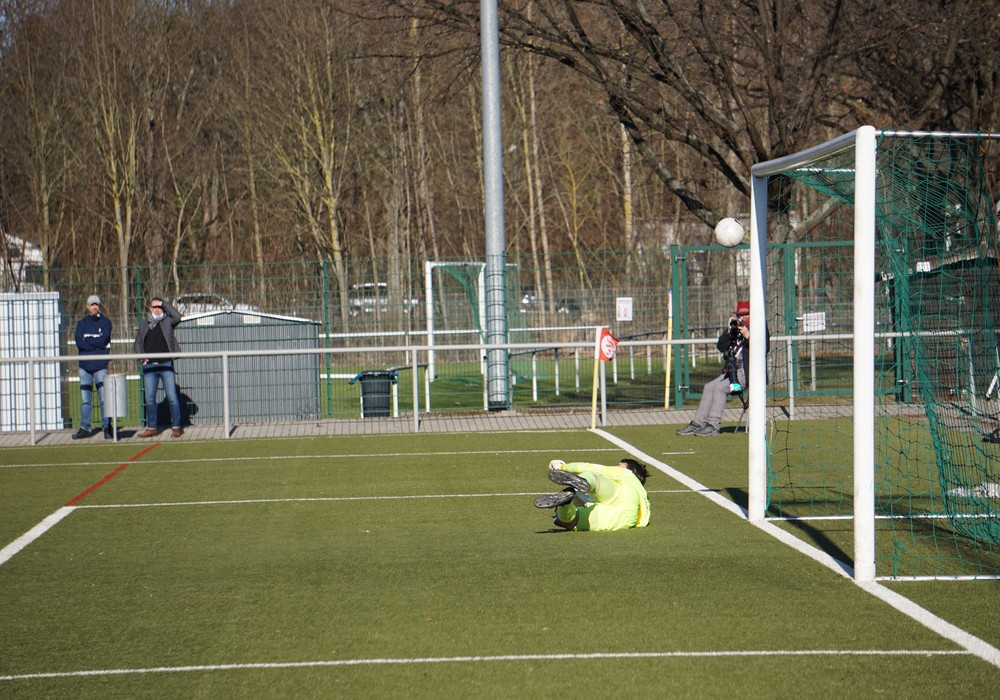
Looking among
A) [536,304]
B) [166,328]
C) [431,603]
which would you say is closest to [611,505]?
[431,603]

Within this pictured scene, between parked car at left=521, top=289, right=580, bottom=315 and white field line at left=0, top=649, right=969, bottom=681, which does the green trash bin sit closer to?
parked car at left=521, top=289, right=580, bottom=315

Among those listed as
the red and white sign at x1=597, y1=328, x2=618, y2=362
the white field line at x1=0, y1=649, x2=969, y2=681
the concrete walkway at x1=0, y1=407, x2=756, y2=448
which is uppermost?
the red and white sign at x1=597, y1=328, x2=618, y2=362

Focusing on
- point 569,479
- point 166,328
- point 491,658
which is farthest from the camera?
point 166,328

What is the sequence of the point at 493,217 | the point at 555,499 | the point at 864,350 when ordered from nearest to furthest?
the point at 864,350 → the point at 555,499 → the point at 493,217

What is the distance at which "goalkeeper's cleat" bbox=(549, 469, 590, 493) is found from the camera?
24.5ft

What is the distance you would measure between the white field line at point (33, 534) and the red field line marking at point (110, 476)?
1.44 feet

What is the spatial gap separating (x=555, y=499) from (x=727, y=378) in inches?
270

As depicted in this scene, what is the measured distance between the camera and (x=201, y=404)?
1642cm

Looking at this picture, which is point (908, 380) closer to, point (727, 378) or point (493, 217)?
point (727, 378)

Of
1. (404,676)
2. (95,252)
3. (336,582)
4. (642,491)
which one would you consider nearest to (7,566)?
(336,582)

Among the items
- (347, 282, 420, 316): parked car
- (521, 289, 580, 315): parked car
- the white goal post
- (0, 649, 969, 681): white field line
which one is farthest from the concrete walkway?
(0, 649, 969, 681): white field line

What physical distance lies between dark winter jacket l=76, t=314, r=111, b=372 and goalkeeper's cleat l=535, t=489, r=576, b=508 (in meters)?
9.59

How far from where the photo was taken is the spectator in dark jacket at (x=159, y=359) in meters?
15.1

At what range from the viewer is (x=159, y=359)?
1499 centimetres
